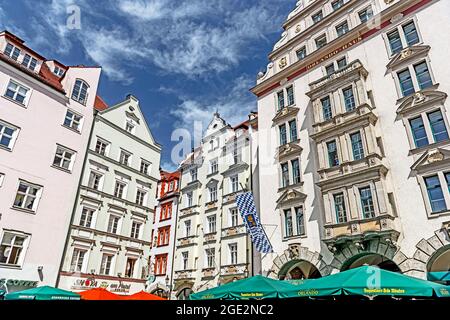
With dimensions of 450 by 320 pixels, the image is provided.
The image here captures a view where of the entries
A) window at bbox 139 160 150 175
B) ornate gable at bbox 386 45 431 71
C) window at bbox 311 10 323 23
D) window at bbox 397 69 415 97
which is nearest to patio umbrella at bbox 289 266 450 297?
window at bbox 397 69 415 97

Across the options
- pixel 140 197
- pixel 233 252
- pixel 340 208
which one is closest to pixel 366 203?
pixel 340 208

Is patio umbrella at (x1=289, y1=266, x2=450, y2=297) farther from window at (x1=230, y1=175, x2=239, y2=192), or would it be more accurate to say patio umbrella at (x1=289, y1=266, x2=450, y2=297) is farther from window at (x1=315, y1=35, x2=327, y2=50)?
window at (x1=315, y1=35, x2=327, y2=50)

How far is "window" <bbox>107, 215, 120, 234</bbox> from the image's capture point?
26127mm

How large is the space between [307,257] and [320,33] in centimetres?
1834

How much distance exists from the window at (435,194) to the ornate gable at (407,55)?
25.7ft

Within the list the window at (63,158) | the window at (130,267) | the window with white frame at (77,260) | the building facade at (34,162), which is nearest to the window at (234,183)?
the window at (130,267)

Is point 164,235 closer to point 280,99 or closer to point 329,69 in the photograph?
point 280,99

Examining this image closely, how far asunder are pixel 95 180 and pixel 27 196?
5704mm

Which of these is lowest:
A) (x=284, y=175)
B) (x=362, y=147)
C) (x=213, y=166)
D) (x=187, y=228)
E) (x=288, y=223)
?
(x=288, y=223)

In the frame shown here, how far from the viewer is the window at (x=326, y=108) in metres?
22.2

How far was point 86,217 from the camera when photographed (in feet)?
81.1

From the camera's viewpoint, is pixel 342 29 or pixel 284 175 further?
pixel 342 29

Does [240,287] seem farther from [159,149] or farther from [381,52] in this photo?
[159,149]
